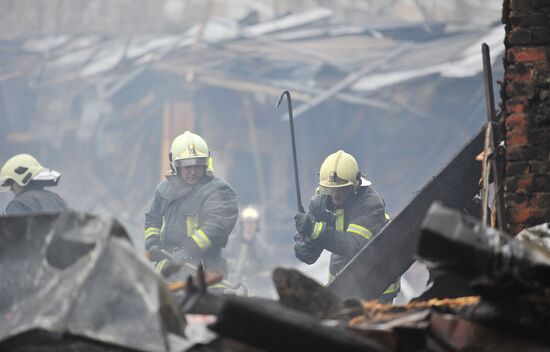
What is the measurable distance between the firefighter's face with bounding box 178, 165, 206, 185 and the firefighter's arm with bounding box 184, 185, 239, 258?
11.0 inches

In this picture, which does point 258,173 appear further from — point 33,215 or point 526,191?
point 33,215

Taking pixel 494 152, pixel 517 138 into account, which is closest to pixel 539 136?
pixel 517 138

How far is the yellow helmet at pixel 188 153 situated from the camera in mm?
8648

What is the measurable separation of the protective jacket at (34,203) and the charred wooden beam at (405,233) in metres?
3.76

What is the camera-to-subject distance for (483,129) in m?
5.55

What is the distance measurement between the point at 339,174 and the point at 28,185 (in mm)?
3120

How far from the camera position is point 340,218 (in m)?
8.41

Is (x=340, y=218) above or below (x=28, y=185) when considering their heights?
below

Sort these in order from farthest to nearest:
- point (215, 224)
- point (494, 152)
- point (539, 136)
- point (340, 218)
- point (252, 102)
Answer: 1. point (252, 102)
2. point (340, 218)
3. point (215, 224)
4. point (494, 152)
5. point (539, 136)

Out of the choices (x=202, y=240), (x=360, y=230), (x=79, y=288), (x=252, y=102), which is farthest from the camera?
(x=252, y=102)

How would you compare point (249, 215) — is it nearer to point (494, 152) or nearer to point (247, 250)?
point (247, 250)

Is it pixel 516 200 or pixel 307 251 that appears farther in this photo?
pixel 307 251

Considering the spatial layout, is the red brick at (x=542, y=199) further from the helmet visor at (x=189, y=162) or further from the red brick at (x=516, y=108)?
the helmet visor at (x=189, y=162)

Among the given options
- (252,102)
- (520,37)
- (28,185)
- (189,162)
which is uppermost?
(252,102)
